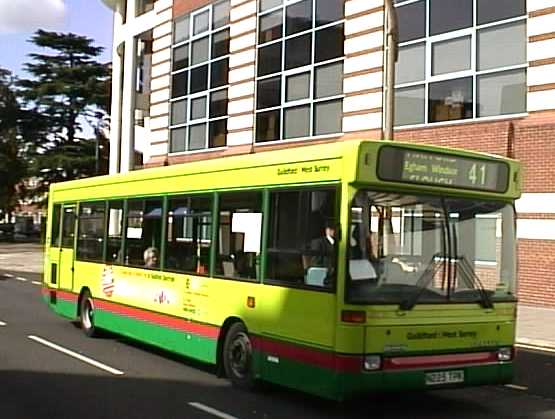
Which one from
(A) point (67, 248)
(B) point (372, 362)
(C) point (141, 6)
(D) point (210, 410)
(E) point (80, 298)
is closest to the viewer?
(B) point (372, 362)

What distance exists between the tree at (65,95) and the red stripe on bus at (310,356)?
55.9m

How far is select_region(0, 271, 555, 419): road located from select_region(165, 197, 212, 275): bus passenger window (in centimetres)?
135

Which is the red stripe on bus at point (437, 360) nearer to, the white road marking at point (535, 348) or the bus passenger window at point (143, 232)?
the bus passenger window at point (143, 232)

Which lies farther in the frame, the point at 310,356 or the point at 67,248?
the point at 67,248

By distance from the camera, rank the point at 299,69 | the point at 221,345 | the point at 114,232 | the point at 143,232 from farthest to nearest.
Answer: the point at 299,69 → the point at 114,232 → the point at 143,232 → the point at 221,345

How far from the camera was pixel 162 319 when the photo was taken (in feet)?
35.4

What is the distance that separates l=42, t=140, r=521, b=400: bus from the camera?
296 inches

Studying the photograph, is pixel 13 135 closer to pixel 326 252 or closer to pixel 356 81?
pixel 356 81

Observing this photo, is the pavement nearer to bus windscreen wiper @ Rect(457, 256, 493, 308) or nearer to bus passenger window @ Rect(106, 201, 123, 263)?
bus windscreen wiper @ Rect(457, 256, 493, 308)

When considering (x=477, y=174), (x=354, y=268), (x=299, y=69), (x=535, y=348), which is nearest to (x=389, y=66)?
(x=535, y=348)

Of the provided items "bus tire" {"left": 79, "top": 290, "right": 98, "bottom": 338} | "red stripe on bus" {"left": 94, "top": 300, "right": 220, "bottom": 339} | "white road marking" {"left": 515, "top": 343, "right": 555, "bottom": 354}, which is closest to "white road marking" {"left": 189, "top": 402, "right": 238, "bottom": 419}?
"red stripe on bus" {"left": 94, "top": 300, "right": 220, "bottom": 339}

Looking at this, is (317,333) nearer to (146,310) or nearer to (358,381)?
(358,381)

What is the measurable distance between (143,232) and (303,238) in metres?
3.97

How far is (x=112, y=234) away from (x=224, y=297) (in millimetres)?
3811
